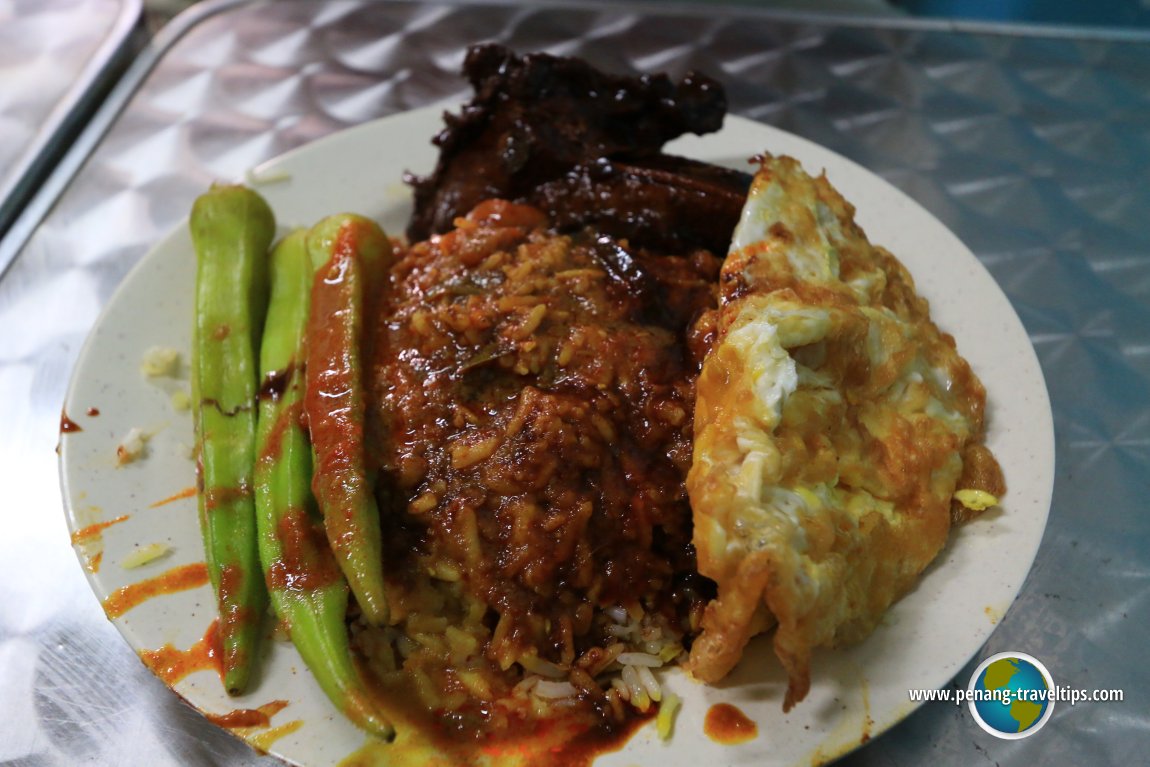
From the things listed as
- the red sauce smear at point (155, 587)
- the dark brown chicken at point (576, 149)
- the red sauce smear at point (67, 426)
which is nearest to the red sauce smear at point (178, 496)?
the red sauce smear at point (155, 587)

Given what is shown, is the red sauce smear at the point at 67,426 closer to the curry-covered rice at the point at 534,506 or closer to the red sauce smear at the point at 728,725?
the curry-covered rice at the point at 534,506

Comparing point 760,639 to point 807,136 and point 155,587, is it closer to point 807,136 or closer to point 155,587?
point 155,587

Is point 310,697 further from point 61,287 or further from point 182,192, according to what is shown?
point 182,192

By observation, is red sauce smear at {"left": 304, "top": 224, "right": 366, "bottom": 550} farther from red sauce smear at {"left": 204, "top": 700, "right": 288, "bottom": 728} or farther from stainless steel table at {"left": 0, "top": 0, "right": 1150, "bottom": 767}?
stainless steel table at {"left": 0, "top": 0, "right": 1150, "bottom": 767}

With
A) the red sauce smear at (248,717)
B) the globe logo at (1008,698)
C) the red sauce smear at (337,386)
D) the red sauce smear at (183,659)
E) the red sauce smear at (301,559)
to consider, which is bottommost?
the globe logo at (1008,698)

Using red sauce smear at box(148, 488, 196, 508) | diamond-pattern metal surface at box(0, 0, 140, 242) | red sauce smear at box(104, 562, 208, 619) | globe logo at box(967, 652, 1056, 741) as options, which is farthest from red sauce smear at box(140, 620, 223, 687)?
diamond-pattern metal surface at box(0, 0, 140, 242)
